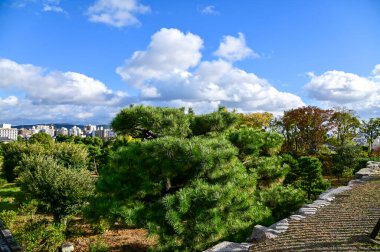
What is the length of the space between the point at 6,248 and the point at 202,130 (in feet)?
20.8

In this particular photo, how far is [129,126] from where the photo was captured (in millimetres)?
8977

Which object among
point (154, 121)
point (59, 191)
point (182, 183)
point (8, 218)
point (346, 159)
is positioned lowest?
point (8, 218)

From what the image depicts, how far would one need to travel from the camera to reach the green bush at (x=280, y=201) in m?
7.92

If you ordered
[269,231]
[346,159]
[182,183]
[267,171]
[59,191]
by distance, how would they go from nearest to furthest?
[269,231] → [182,183] → [267,171] → [59,191] → [346,159]

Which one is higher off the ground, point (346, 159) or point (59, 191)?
point (346, 159)

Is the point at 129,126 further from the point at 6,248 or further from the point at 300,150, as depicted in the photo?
the point at 300,150

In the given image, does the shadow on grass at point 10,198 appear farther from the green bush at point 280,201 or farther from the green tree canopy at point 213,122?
the green bush at point 280,201

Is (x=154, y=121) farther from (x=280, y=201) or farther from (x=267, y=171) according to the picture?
(x=280, y=201)

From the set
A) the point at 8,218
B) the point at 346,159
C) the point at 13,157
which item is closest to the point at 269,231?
the point at 8,218

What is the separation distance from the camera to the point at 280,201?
26.1 ft

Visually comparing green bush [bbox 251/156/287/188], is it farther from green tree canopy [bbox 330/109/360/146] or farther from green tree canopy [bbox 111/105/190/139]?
green tree canopy [bbox 330/109/360/146]

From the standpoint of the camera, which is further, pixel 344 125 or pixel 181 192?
pixel 344 125

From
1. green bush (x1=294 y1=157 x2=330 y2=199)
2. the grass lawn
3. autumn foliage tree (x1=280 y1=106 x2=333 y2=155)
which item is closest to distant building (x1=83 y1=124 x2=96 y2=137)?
autumn foliage tree (x1=280 y1=106 x2=333 y2=155)

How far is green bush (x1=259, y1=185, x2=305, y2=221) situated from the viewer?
792 cm
